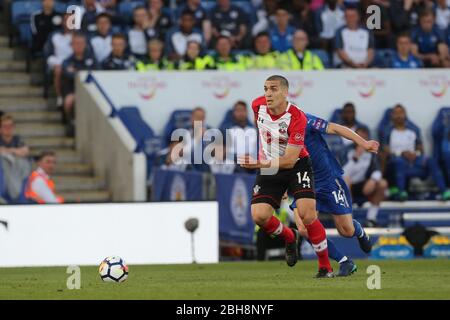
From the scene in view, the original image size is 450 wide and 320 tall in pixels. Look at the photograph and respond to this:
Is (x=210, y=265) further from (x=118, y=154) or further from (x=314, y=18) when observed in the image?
(x=314, y=18)

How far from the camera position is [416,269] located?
710 inches

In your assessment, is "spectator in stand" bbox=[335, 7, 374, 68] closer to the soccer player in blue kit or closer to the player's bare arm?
the soccer player in blue kit

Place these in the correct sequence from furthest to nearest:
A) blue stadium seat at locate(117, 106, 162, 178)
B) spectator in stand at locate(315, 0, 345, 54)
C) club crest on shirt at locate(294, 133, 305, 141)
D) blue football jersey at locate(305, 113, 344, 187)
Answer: spectator in stand at locate(315, 0, 345, 54), blue stadium seat at locate(117, 106, 162, 178), blue football jersey at locate(305, 113, 344, 187), club crest on shirt at locate(294, 133, 305, 141)

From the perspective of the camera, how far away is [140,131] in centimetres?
2453

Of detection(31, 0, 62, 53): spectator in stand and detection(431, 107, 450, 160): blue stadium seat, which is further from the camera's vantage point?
detection(431, 107, 450, 160): blue stadium seat

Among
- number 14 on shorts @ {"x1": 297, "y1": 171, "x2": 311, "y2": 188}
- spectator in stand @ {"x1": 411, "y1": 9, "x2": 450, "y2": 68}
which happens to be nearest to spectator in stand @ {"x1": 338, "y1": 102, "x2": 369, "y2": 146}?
spectator in stand @ {"x1": 411, "y1": 9, "x2": 450, "y2": 68}

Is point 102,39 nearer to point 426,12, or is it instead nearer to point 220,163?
point 220,163

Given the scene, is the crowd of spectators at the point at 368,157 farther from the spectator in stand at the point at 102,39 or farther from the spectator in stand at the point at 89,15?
the spectator in stand at the point at 89,15

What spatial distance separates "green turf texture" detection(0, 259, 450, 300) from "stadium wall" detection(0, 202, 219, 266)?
49.1 inches

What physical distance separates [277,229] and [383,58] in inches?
432

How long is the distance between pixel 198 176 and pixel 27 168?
104 inches

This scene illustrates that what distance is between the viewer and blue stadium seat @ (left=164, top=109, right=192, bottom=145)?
80.2 feet

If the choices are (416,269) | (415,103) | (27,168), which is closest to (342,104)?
(415,103)
